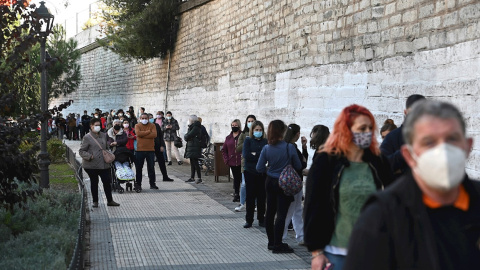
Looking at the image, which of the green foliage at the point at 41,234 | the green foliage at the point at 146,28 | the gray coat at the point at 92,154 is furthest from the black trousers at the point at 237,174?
the green foliage at the point at 146,28

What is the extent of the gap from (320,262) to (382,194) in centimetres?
174

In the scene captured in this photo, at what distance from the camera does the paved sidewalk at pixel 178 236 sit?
24.7ft

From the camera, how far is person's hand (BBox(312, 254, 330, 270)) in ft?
12.7

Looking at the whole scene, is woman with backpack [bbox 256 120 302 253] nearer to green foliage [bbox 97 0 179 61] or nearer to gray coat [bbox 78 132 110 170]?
gray coat [bbox 78 132 110 170]

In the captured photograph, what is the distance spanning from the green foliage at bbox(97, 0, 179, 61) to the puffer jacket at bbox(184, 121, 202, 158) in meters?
8.44

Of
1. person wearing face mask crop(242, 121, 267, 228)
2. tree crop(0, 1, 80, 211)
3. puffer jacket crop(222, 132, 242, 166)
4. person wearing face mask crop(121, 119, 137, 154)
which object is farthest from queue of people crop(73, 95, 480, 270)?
person wearing face mask crop(121, 119, 137, 154)

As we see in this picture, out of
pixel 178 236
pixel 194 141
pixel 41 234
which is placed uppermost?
pixel 194 141

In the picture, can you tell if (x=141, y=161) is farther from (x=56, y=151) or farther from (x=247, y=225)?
(x=56, y=151)

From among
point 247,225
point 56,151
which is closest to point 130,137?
point 247,225

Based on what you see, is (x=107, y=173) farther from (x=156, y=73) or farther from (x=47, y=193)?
(x=156, y=73)

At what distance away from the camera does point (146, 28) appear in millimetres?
23109

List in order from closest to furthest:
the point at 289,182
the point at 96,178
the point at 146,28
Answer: the point at 289,182 → the point at 96,178 → the point at 146,28

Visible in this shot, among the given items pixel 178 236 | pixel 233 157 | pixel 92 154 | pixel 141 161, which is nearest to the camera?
pixel 178 236

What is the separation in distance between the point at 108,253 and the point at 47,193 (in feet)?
12.8
